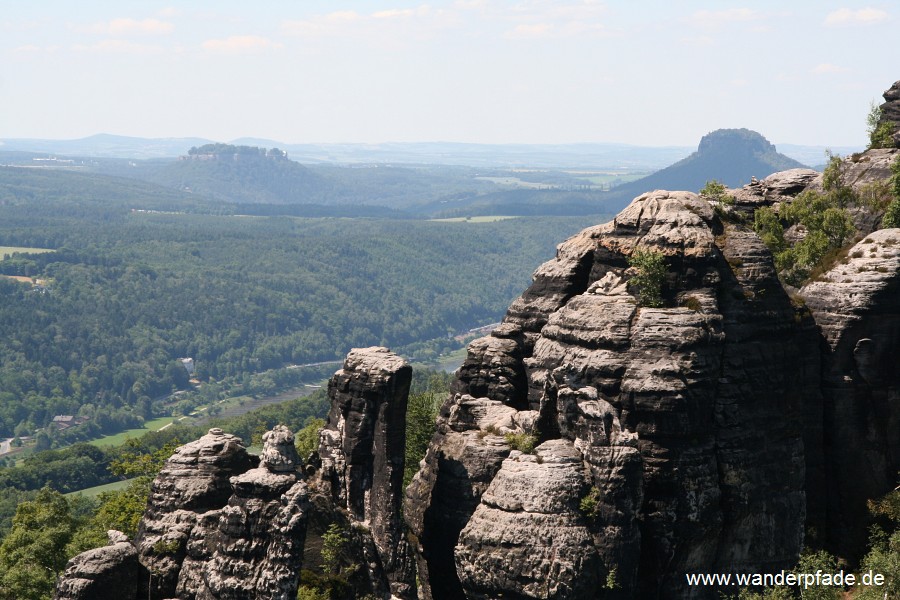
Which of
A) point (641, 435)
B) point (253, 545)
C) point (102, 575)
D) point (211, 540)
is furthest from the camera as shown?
point (641, 435)

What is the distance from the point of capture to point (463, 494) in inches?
2076

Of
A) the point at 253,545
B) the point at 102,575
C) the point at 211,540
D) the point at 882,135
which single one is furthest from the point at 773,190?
the point at 102,575

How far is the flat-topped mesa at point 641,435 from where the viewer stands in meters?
46.0

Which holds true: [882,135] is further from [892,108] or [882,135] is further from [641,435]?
[641,435]

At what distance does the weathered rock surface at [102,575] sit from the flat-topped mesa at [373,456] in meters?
10.4

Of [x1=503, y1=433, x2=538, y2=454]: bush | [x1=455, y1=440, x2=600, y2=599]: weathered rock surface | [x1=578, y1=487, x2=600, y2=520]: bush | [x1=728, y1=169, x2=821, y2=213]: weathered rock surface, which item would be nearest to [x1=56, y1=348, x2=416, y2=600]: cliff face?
[x1=503, y1=433, x2=538, y2=454]: bush

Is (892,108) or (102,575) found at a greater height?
(892,108)

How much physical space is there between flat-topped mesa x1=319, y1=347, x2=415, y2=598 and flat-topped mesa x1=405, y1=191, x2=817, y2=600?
9.98 feet

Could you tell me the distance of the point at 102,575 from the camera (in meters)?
43.0

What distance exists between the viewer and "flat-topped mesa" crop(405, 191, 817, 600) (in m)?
46.0

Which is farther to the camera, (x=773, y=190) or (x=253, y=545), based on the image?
(x=773, y=190)

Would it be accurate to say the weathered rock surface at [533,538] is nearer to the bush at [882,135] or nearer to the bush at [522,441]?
the bush at [522,441]

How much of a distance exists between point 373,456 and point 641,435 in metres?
11.7

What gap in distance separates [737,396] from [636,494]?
6800 millimetres
